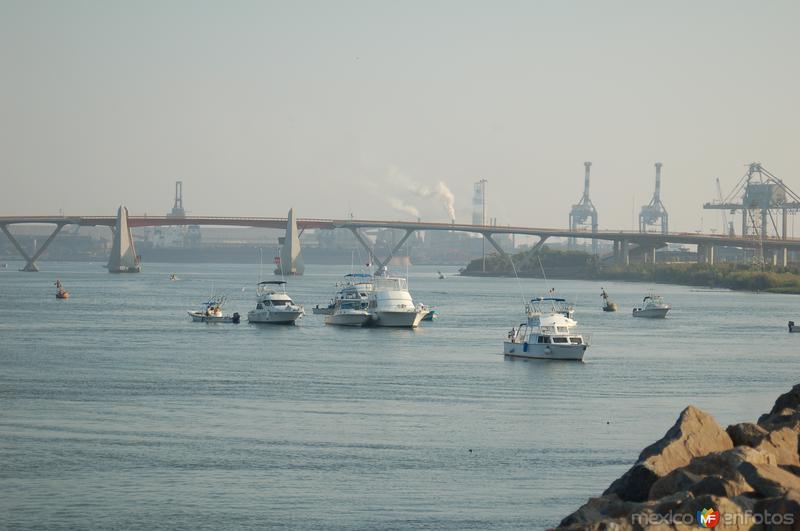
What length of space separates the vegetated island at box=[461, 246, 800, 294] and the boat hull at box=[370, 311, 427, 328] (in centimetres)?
6018

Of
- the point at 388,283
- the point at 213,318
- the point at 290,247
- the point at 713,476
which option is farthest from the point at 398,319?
the point at 290,247

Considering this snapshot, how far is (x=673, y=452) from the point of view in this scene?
56.0 feet

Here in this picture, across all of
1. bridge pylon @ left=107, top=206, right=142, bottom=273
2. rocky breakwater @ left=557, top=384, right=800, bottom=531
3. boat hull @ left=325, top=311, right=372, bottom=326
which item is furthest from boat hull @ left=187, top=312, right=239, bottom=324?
bridge pylon @ left=107, top=206, right=142, bottom=273

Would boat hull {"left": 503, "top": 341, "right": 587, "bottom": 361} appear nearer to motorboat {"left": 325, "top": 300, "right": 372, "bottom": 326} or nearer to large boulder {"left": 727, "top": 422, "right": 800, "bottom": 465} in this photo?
motorboat {"left": 325, "top": 300, "right": 372, "bottom": 326}

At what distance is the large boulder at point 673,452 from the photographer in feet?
53.8

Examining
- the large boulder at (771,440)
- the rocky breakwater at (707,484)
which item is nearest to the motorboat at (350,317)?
the rocky breakwater at (707,484)

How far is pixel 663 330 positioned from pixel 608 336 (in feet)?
17.8

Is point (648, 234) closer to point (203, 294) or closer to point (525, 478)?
point (203, 294)

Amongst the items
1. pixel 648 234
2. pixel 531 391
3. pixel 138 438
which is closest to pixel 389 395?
pixel 531 391

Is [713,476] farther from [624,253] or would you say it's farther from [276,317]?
[624,253]

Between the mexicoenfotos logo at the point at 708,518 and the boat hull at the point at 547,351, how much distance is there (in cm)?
3324

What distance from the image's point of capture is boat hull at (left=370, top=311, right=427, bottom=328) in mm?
63812

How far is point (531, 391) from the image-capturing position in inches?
1470

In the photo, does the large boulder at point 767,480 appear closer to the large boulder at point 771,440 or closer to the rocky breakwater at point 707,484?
the rocky breakwater at point 707,484
